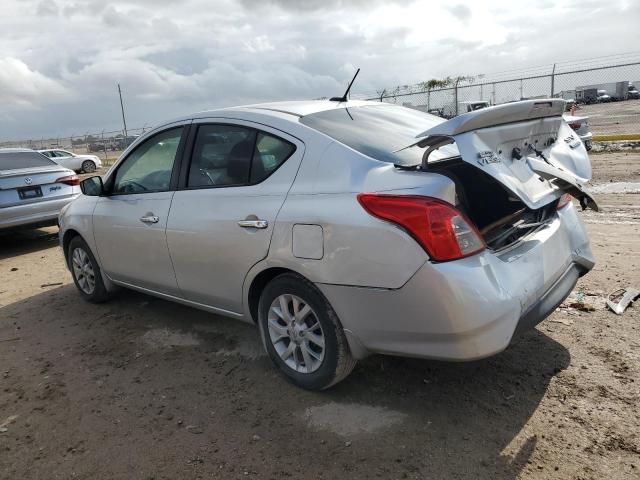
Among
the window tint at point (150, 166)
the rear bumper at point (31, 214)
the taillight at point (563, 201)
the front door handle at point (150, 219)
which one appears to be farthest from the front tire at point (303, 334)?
the rear bumper at point (31, 214)

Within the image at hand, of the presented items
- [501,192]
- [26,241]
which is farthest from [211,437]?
[26,241]

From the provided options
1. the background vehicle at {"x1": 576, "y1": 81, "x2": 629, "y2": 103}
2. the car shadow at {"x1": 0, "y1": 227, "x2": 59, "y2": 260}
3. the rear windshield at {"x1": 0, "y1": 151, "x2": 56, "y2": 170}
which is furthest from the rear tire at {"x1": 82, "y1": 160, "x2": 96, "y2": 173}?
the background vehicle at {"x1": 576, "y1": 81, "x2": 629, "y2": 103}

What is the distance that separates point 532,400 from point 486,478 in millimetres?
736

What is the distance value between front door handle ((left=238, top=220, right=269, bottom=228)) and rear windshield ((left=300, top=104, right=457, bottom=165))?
2.09ft

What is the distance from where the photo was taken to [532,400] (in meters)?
2.96

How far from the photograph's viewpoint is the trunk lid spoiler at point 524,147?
2.63m

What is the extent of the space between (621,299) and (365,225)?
2.59 meters

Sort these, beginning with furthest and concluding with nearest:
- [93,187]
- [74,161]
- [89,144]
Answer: [89,144]
[74,161]
[93,187]

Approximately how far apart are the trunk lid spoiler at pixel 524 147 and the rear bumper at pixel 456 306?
340 millimetres

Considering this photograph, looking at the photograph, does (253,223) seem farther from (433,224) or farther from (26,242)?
(26,242)

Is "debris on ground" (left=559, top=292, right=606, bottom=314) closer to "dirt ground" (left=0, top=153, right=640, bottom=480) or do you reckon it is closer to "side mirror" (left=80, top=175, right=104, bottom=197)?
"dirt ground" (left=0, top=153, right=640, bottom=480)

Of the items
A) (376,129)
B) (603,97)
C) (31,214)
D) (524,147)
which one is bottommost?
(31,214)

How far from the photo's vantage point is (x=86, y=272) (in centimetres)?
517

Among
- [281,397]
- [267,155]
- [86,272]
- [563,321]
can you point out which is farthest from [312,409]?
[86,272]
